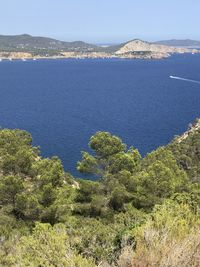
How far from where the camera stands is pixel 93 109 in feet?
373

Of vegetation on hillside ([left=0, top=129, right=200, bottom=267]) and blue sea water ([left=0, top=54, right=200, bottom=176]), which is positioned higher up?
vegetation on hillside ([left=0, top=129, right=200, bottom=267])

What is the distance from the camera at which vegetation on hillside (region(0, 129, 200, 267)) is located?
1319 cm

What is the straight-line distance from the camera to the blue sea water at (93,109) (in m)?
80.2

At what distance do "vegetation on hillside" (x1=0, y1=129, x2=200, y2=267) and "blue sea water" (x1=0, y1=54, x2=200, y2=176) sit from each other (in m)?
26.8

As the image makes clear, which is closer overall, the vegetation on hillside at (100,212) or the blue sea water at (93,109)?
the vegetation on hillside at (100,212)

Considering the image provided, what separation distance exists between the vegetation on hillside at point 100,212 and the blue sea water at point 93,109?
1054 inches

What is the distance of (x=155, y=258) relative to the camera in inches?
468

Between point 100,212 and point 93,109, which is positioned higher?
point 100,212

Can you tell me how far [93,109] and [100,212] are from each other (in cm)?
8520

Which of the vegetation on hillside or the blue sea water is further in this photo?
the blue sea water

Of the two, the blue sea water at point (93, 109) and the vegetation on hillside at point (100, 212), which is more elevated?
the vegetation on hillside at point (100, 212)

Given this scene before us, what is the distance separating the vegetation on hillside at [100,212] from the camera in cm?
1319

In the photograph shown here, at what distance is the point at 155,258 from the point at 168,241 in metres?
1.00

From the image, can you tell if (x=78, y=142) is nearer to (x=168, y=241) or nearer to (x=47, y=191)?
(x=47, y=191)
